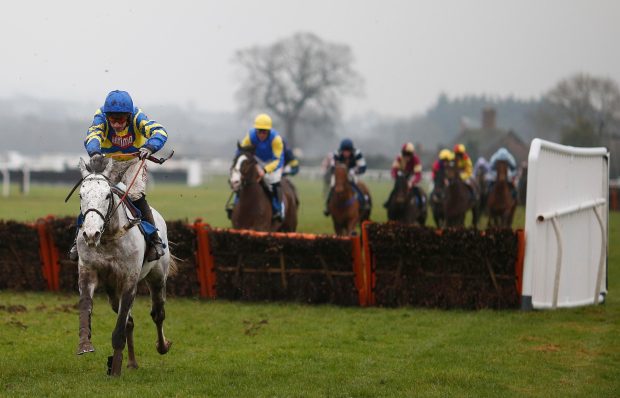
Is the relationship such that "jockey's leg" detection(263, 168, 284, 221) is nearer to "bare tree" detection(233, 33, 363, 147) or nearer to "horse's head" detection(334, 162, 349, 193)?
"horse's head" detection(334, 162, 349, 193)

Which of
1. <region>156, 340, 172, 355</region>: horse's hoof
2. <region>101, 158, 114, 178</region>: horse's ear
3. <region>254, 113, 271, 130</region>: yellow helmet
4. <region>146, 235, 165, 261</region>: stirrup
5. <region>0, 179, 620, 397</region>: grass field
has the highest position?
<region>254, 113, 271, 130</region>: yellow helmet

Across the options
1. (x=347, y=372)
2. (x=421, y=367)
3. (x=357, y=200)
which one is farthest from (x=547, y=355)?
(x=357, y=200)

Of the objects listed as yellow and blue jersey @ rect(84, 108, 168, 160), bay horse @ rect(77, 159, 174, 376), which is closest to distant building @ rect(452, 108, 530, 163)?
yellow and blue jersey @ rect(84, 108, 168, 160)

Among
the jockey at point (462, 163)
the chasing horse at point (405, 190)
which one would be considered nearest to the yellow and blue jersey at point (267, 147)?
the chasing horse at point (405, 190)

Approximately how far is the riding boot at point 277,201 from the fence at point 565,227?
462 centimetres

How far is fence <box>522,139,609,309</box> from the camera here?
35.8ft

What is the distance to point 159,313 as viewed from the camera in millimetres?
8148

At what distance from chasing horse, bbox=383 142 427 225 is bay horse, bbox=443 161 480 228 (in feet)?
3.12

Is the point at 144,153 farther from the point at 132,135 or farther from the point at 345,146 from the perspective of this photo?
the point at 345,146

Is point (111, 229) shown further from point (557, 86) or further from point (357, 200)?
point (557, 86)

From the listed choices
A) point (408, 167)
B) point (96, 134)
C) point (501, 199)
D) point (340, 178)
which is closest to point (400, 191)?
point (408, 167)

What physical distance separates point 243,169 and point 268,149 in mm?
867

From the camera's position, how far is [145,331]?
9711 mm

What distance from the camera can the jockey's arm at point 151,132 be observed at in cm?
738
